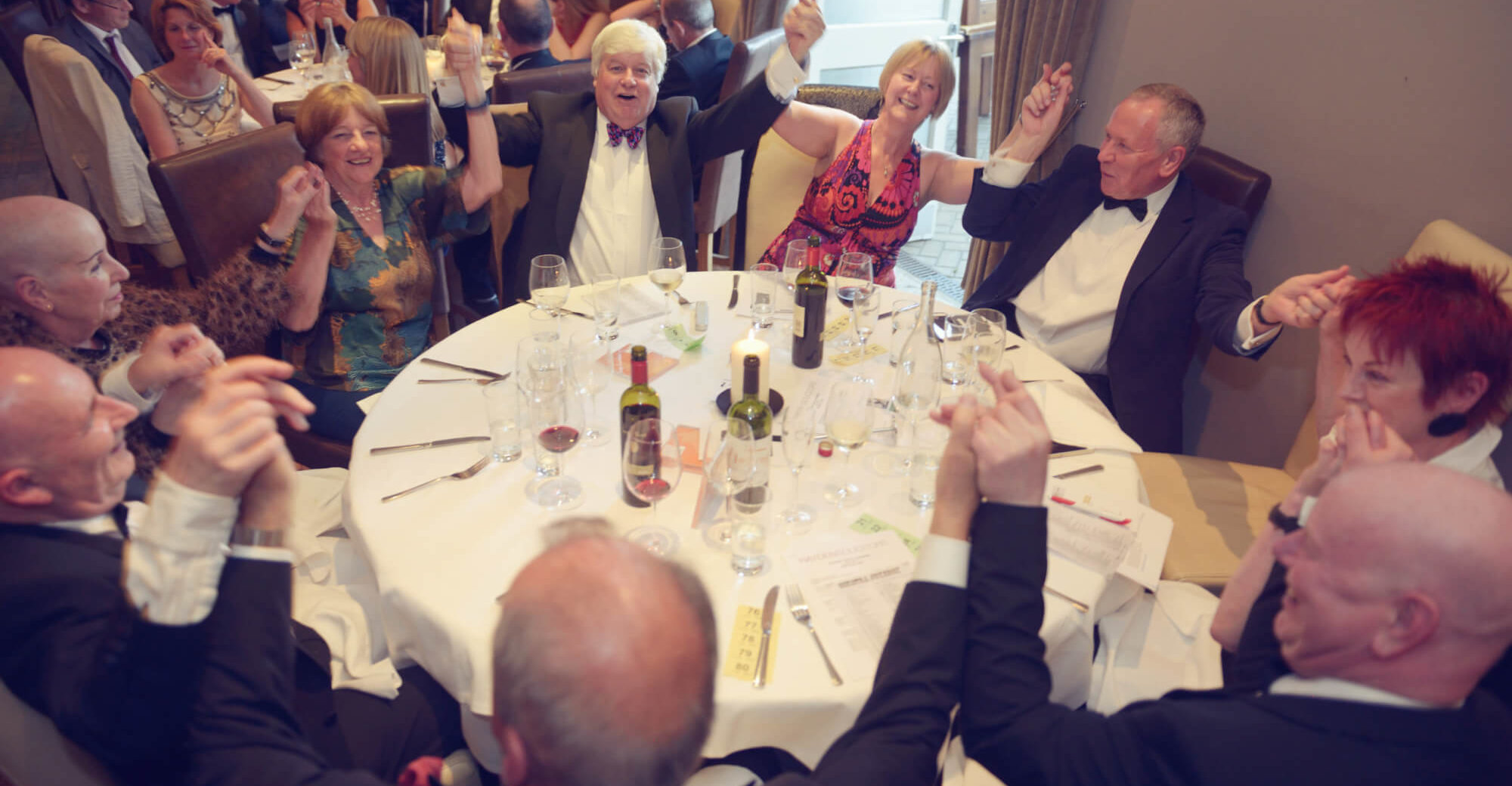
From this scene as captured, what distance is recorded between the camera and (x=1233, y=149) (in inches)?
116

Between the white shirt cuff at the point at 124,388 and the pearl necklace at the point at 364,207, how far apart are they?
90cm

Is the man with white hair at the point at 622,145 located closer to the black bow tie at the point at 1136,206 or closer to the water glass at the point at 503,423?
the black bow tie at the point at 1136,206

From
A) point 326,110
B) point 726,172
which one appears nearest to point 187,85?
point 326,110

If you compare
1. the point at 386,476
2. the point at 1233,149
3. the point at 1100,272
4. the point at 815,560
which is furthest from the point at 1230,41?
the point at 386,476

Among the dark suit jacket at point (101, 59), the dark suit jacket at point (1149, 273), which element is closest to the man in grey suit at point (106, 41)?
the dark suit jacket at point (101, 59)

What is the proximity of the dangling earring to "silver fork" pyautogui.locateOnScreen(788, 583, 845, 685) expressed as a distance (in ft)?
4.24

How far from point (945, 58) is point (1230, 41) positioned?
972mm

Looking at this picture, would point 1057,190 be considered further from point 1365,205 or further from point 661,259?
point 661,259

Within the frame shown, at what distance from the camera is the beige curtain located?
11.1 feet

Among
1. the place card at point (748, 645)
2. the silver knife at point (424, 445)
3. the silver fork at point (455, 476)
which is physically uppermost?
the silver knife at point (424, 445)

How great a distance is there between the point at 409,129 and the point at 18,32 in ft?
6.59

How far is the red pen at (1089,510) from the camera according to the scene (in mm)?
1679

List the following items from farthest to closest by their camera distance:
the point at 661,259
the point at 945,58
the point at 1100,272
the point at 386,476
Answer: the point at 945,58 < the point at 1100,272 < the point at 661,259 < the point at 386,476

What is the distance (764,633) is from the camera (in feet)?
4.48
